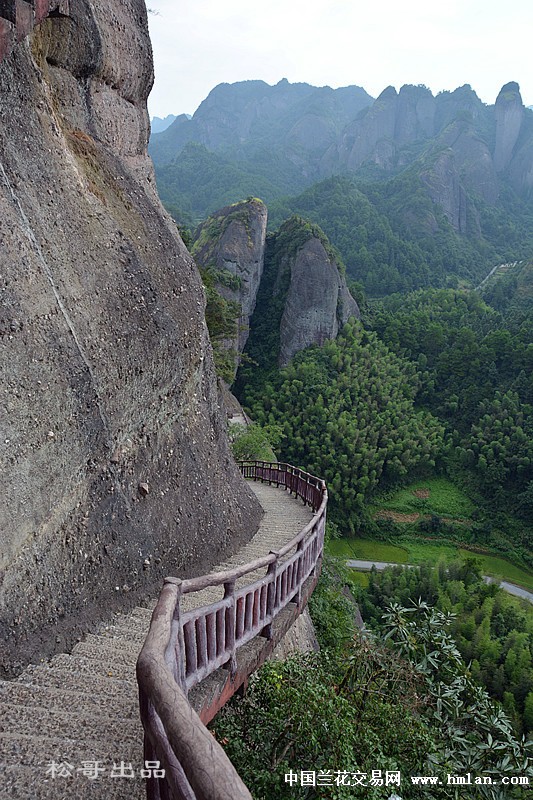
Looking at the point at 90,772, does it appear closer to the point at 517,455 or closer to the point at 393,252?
the point at 517,455

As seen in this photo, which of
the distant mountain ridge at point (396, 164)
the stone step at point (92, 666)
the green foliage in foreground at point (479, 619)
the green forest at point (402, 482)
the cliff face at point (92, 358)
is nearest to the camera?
the stone step at point (92, 666)

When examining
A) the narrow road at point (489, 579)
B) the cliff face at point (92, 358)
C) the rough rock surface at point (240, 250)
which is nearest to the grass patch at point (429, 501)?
the narrow road at point (489, 579)

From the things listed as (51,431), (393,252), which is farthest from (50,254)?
(393,252)

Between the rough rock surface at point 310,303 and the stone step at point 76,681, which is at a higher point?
the rough rock surface at point 310,303

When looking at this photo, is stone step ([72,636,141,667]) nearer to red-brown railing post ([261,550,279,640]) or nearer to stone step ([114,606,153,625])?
stone step ([114,606,153,625])

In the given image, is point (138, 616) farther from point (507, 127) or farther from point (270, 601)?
point (507, 127)

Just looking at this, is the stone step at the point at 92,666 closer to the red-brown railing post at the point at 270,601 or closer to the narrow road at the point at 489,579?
the red-brown railing post at the point at 270,601

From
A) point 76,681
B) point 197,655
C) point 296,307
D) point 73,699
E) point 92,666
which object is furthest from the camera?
point 296,307

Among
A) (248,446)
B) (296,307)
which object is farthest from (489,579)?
(296,307)
